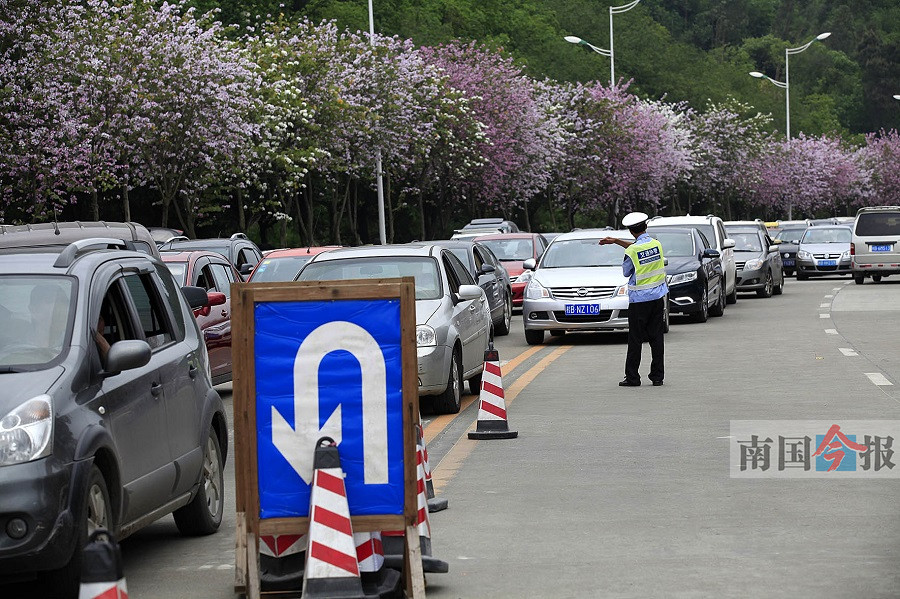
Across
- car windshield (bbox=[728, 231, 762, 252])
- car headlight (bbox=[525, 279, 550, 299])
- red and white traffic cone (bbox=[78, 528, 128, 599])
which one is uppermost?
red and white traffic cone (bbox=[78, 528, 128, 599])

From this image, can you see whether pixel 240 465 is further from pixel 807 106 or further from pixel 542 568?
pixel 807 106

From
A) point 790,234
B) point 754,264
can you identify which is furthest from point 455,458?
point 790,234

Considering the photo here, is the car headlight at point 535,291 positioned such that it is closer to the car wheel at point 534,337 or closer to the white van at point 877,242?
the car wheel at point 534,337

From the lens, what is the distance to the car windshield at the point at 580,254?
74.4 ft

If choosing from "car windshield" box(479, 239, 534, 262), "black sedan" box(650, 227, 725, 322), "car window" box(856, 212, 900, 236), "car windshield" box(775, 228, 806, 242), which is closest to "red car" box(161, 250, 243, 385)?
"black sedan" box(650, 227, 725, 322)

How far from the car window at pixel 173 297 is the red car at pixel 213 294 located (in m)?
5.75

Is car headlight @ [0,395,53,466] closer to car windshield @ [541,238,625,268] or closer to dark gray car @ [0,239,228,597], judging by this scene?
dark gray car @ [0,239,228,597]

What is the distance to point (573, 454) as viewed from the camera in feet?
35.8

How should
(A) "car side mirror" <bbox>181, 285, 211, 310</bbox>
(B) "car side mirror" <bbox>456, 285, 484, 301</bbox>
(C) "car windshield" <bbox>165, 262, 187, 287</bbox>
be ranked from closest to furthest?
(A) "car side mirror" <bbox>181, 285, 211, 310</bbox> < (B) "car side mirror" <bbox>456, 285, 484, 301</bbox> < (C) "car windshield" <bbox>165, 262, 187, 287</bbox>

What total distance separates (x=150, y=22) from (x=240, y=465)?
30.7 metres

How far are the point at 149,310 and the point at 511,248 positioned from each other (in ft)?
75.9

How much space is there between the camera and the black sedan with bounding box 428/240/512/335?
23.2 meters

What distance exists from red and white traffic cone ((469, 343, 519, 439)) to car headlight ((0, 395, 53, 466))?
5.64 meters

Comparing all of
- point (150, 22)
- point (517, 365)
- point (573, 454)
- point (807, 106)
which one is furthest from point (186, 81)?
point (807, 106)
